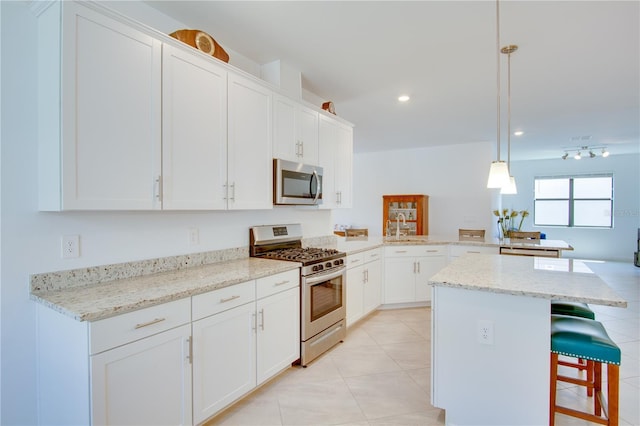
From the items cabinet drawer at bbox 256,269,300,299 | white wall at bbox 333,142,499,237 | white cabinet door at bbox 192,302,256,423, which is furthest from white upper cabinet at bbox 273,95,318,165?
white wall at bbox 333,142,499,237

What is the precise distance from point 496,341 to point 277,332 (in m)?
1.42

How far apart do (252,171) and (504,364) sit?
6.80ft

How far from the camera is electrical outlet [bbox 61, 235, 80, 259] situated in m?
1.76

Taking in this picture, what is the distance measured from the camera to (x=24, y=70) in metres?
1.64

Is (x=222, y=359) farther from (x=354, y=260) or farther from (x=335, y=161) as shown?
(x=335, y=161)

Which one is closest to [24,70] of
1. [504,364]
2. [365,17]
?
[365,17]

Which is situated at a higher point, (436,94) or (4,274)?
(436,94)

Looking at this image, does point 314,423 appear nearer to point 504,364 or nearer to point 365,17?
point 504,364

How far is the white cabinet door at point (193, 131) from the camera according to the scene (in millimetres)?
1970

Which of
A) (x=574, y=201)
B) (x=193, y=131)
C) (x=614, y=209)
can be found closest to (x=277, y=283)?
(x=193, y=131)

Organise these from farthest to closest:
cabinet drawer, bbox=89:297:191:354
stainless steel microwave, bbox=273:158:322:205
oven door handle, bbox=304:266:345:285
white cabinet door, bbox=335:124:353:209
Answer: white cabinet door, bbox=335:124:353:209 < stainless steel microwave, bbox=273:158:322:205 < oven door handle, bbox=304:266:345:285 < cabinet drawer, bbox=89:297:191:354

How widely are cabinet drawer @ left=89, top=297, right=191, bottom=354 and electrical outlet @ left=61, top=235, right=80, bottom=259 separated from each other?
609 millimetres

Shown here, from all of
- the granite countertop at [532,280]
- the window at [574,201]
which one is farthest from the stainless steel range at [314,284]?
the window at [574,201]

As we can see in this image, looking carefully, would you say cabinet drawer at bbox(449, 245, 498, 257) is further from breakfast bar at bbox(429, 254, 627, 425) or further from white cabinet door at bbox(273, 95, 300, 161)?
white cabinet door at bbox(273, 95, 300, 161)
